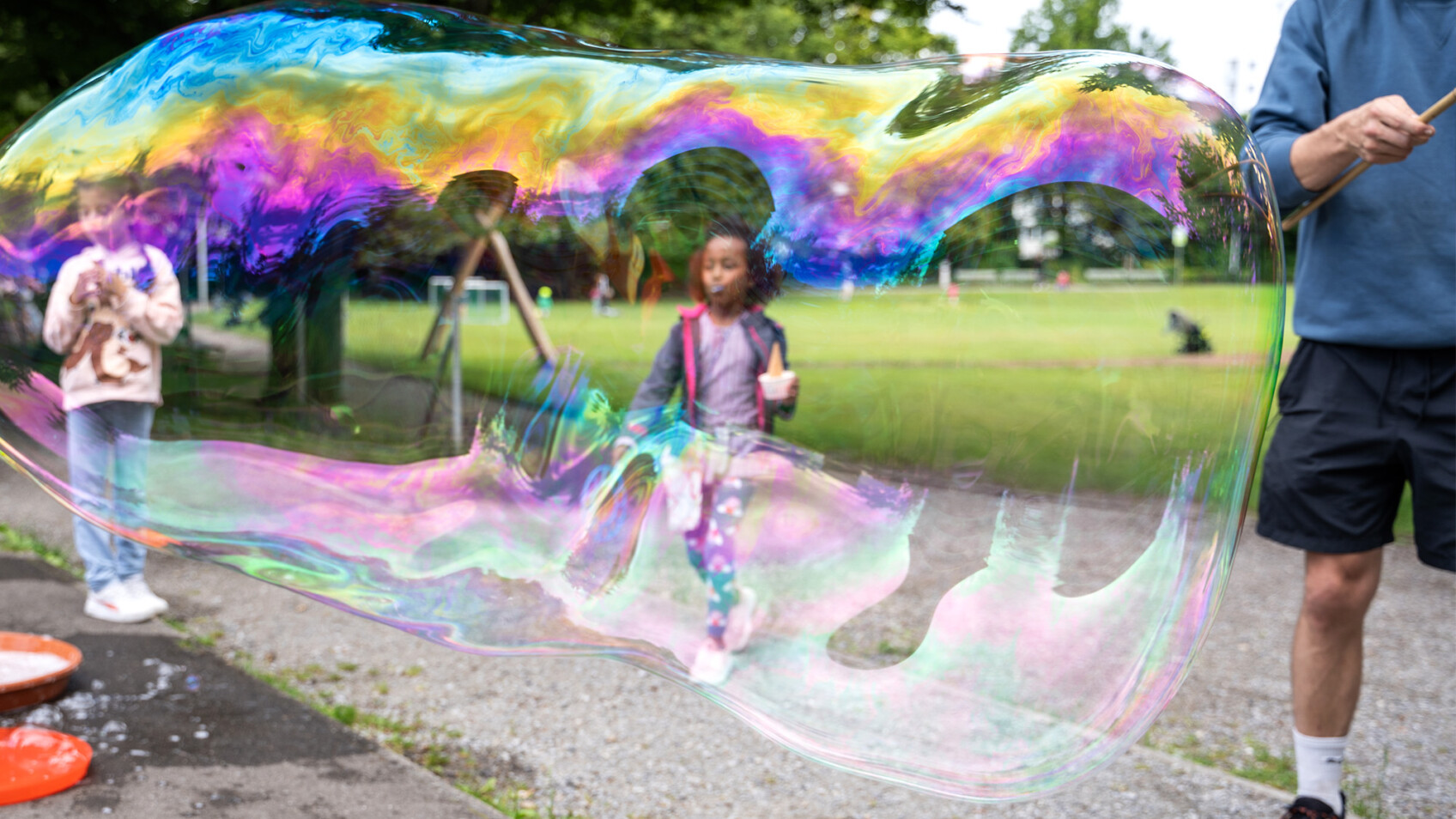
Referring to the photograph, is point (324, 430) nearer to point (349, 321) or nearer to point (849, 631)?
point (349, 321)

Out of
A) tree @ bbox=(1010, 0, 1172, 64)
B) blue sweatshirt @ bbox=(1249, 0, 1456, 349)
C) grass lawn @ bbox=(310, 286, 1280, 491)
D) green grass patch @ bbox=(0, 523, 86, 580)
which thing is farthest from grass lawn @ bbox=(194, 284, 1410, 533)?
tree @ bbox=(1010, 0, 1172, 64)

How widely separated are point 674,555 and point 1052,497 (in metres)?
0.66

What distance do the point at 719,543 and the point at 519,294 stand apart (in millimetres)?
565

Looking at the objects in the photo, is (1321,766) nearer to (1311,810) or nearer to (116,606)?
(1311,810)

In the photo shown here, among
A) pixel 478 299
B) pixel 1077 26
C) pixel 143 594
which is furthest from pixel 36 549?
pixel 1077 26

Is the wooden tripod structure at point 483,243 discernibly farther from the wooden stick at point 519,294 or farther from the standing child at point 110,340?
the standing child at point 110,340

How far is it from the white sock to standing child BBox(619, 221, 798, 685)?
1210 millimetres

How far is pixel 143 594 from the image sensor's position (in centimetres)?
394

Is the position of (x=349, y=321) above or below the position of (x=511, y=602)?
above

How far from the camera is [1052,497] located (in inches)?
70.6

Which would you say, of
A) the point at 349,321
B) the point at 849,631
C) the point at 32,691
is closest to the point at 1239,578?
the point at 849,631

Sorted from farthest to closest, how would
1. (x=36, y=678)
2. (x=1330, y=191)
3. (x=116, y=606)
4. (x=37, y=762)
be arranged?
(x=116, y=606) < (x=36, y=678) < (x=37, y=762) < (x=1330, y=191)

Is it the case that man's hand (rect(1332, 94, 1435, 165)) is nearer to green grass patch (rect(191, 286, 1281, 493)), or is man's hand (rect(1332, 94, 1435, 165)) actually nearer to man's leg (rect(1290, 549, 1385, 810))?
green grass patch (rect(191, 286, 1281, 493))

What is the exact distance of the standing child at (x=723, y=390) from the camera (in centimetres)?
183
